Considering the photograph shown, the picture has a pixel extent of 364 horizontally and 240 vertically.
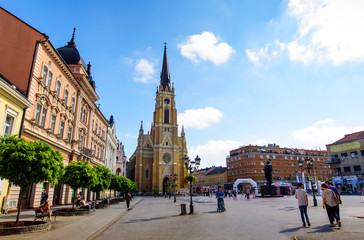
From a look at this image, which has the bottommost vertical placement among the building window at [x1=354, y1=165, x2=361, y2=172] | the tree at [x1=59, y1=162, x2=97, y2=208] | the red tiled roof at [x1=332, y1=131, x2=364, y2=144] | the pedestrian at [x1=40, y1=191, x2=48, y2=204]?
the pedestrian at [x1=40, y1=191, x2=48, y2=204]

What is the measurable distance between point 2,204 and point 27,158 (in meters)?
7.88

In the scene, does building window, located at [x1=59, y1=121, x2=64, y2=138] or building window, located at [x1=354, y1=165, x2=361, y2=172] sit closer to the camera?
building window, located at [x1=59, y1=121, x2=64, y2=138]

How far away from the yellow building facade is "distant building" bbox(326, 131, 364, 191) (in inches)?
2389

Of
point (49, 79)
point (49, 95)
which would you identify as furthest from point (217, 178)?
point (49, 79)

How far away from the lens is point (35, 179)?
10148mm

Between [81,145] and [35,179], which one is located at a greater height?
[81,145]

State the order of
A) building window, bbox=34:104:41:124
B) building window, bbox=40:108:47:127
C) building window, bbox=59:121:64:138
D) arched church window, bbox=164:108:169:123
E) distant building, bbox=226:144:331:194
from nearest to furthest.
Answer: building window, bbox=34:104:41:124 < building window, bbox=40:108:47:127 < building window, bbox=59:121:64:138 < distant building, bbox=226:144:331:194 < arched church window, bbox=164:108:169:123

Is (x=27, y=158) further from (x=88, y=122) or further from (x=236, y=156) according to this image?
(x=236, y=156)

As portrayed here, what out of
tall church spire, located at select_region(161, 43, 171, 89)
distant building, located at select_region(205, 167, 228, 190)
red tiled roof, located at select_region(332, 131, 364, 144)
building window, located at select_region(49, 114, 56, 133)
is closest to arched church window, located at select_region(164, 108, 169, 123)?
tall church spire, located at select_region(161, 43, 171, 89)

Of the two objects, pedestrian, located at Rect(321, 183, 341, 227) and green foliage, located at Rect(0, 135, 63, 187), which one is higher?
green foliage, located at Rect(0, 135, 63, 187)

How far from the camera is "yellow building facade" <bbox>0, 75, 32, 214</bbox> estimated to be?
1432 centimetres

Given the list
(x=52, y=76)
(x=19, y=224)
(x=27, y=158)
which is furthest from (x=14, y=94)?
(x=19, y=224)

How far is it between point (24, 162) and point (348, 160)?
212ft

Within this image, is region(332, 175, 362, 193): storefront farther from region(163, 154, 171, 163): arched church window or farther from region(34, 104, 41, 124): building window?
region(34, 104, 41, 124): building window
